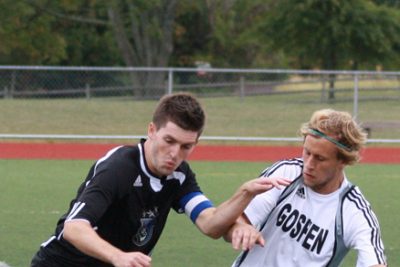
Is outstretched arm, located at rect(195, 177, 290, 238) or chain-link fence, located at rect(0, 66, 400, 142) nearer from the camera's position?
outstretched arm, located at rect(195, 177, 290, 238)

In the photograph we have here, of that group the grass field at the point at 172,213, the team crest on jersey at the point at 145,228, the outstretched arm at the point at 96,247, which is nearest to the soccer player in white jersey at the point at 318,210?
the team crest on jersey at the point at 145,228

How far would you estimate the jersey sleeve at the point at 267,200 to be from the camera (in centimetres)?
446

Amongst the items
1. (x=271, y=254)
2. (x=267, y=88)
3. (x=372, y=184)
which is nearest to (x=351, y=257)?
(x=271, y=254)

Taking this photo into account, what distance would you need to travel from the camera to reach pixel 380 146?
20328 millimetres

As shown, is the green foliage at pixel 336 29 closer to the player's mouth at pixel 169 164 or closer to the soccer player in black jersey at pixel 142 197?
the soccer player in black jersey at pixel 142 197

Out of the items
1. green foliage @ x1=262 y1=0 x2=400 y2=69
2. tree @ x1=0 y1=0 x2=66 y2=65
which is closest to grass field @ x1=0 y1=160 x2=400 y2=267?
green foliage @ x1=262 y1=0 x2=400 y2=69

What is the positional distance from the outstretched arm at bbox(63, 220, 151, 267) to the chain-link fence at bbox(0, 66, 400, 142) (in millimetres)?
15470

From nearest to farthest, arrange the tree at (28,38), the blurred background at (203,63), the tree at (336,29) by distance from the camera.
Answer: the blurred background at (203,63) → the tree at (336,29) → the tree at (28,38)

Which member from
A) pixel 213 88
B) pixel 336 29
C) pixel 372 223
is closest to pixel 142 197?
pixel 372 223

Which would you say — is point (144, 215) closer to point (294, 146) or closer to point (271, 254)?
point (271, 254)

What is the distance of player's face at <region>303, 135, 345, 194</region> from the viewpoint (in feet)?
14.4

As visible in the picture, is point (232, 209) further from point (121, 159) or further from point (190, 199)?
point (121, 159)

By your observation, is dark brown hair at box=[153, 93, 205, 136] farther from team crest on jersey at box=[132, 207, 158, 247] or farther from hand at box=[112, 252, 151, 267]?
hand at box=[112, 252, 151, 267]

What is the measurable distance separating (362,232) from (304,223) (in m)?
0.27
